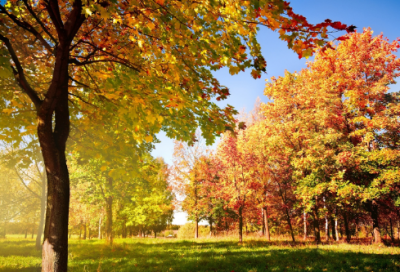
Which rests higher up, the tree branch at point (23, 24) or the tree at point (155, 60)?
the tree branch at point (23, 24)

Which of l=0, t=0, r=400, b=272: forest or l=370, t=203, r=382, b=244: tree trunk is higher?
l=0, t=0, r=400, b=272: forest

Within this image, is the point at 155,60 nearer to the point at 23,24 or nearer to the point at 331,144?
the point at 23,24

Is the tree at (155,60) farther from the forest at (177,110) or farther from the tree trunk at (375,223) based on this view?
the tree trunk at (375,223)

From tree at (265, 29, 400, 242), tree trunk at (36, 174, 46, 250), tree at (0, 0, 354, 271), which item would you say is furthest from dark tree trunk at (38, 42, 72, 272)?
tree at (265, 29, 400, 242)

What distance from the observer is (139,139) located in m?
4.57

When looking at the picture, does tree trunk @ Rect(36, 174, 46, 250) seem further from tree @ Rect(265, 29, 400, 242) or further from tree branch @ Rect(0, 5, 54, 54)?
tree @ Rect(265, 29, 400, 242)

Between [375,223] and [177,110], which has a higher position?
[177,110]

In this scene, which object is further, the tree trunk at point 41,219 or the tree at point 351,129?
the tree trunk at point 41,219

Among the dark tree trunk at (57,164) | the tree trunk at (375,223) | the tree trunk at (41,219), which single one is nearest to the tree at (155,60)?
the dark tree trunk at (57,164)

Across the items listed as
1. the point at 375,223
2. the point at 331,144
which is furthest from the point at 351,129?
the point at 375,223

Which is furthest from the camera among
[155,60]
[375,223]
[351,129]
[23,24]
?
[351,129]

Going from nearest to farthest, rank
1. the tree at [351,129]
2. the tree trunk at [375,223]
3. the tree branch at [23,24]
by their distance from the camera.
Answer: the tree branch at [23,24]
the tree at [351,129]
the tree trunk at [375,223]

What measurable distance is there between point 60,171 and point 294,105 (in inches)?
730

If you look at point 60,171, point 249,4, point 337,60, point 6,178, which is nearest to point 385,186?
point 337,60
